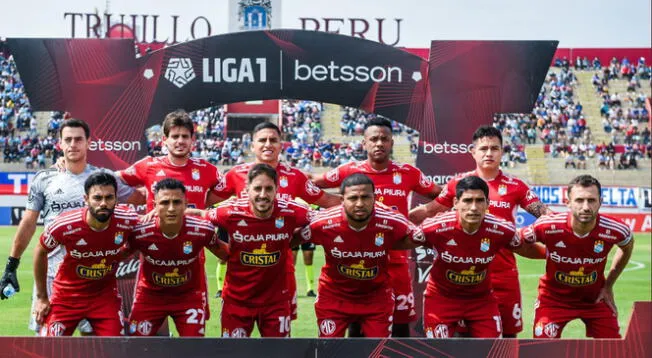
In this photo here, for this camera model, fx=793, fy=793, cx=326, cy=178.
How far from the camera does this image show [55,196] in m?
7.00

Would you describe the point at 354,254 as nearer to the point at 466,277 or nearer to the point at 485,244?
the point at 466,277

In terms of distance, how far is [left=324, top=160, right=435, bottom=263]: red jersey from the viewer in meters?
7.67

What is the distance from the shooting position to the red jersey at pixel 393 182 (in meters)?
7.67

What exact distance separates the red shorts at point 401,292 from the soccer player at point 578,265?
1221 millimetres

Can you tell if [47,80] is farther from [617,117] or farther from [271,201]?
[617,117]

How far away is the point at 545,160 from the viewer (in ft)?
127

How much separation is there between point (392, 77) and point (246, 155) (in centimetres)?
2729

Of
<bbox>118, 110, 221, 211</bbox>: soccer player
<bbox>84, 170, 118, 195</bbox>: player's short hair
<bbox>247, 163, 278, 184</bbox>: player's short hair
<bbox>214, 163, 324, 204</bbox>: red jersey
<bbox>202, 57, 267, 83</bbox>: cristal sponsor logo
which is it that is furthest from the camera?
<bbox>202, 57, 267, 83</bbox>: cristal sponsor logo

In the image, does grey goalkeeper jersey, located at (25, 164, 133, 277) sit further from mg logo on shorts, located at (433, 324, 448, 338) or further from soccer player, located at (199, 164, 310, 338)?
mg logo on shorts, located at (433, 324, 448, 338)

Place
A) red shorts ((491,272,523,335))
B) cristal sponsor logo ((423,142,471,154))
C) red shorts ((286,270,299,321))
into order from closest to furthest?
red shorts ((286,270,299,321)) → red shorts ((491,272,523,335)) → cristal sponsor logo ((423,142,471,154))

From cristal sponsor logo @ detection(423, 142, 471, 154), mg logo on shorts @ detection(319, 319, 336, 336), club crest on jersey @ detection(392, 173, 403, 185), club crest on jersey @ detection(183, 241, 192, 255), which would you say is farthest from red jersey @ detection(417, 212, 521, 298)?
cristal sponsor logo @ detection(423, 142, 471, 154)

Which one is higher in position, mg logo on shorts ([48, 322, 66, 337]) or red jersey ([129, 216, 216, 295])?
red jersey ([129, 216, 216, 295])

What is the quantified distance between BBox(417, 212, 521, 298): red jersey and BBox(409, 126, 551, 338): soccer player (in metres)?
0.72

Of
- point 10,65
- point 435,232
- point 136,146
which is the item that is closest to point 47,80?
point 136,146
